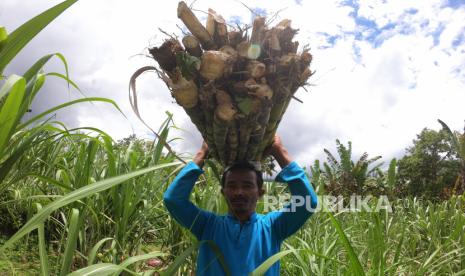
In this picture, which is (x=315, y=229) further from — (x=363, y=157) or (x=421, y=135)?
(x=421, y=135)

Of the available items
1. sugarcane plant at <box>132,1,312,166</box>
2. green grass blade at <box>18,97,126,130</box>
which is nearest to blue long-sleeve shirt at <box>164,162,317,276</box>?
sugarcane plant at <box>132,1,312,166</box>

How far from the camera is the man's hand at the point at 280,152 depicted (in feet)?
4.87

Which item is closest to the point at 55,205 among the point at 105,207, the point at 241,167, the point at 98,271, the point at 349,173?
the point at 98,271

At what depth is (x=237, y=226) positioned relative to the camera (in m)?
1.47

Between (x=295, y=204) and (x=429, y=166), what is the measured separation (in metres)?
19.3

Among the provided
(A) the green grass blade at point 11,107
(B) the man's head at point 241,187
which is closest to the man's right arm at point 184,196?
Answer: (B) the man's head at point 241,187

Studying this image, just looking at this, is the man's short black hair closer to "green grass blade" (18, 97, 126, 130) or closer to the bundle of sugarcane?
the bundle of sugarcane

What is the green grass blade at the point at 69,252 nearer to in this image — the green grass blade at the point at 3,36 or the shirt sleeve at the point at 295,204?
the green grass blade at the point at 3,36

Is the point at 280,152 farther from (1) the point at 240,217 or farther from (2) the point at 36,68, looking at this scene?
(2) the point at 36,68

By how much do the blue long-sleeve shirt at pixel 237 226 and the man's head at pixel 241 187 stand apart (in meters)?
0.05

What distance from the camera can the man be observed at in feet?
4.63

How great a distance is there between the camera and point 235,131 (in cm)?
113

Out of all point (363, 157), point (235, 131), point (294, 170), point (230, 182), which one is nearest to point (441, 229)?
Answer: point (294, 170)

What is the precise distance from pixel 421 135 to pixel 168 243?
66.4 ft
